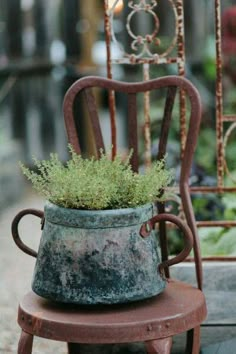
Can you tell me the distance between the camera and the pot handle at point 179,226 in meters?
3.50

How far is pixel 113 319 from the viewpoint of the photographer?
3.40m

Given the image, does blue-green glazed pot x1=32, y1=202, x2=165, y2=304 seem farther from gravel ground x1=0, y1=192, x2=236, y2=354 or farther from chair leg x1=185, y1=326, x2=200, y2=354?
gravel ground x1=0, y1=192, x2=236, y2=354

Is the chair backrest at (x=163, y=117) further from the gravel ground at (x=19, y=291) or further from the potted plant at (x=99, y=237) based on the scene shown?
the gravel ground at (x=19, y=291)

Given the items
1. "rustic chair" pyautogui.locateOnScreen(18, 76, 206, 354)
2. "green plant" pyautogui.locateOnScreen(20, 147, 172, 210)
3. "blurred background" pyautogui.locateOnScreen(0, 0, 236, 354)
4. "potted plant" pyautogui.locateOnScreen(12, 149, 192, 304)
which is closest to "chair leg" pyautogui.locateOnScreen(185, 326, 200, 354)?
"rustic chair" pyautogui.locateOnScreen(18, 76, 206, 354)

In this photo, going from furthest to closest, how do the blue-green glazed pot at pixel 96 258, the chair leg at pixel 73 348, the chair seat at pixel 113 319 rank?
the chair leg at pixel 73 348 < the blue-green glazed pot at pixel 96 258 < the chair seat at pixel 113 319

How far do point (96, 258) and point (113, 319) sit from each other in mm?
219

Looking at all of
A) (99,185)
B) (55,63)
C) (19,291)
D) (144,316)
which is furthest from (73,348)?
(55,63)

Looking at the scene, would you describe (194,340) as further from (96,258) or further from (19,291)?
(19,291)

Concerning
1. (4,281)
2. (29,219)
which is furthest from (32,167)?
(4,281)

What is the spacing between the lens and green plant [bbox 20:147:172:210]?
11.5 ft

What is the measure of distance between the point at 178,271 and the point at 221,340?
0.36 m

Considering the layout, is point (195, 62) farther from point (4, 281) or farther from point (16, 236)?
point (16, 236)

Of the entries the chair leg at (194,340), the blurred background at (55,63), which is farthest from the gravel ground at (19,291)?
the blurred background at (55,63)

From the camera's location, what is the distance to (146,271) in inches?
140
